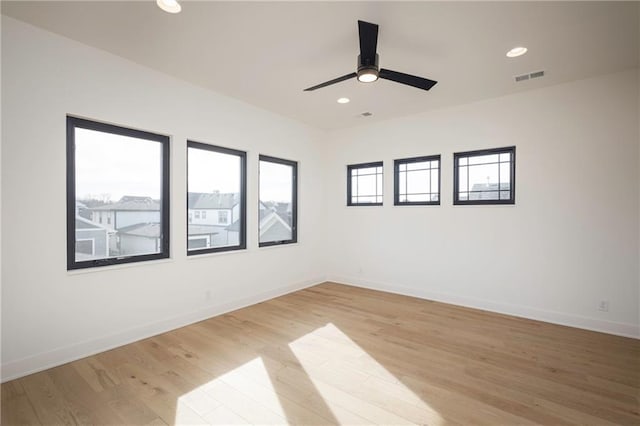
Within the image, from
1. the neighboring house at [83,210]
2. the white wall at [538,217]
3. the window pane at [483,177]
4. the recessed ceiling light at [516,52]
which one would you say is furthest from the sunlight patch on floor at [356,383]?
the recessed ceiling light at [516,52]

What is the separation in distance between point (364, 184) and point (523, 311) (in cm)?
305

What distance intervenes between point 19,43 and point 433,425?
424cm

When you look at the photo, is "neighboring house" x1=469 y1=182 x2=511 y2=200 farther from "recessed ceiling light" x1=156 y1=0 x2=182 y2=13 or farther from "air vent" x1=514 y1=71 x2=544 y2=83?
"recessed ceiling light" x1=156 y1=0 x2=182 y2=13

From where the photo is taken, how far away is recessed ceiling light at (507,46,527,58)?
2.90 meters

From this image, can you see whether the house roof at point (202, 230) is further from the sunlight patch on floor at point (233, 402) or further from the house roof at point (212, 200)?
the sunlight patch on floor at point (233, 402)

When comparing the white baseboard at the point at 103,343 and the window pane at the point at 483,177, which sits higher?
the window pane at the point at 483,177

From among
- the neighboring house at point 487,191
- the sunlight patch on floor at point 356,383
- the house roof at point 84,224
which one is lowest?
the sunlight patch on floor at point 356,383

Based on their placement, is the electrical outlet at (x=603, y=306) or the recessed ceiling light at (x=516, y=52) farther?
the electrical outlet at (x=603, y=306)

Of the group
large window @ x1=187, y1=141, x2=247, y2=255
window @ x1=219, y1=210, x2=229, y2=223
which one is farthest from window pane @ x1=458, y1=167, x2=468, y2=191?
window @ x1=219, y1=210, x2=229, y2=223

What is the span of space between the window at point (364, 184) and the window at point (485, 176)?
51.5 inches

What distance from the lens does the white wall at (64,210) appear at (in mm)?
2479

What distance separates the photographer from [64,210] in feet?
9.00

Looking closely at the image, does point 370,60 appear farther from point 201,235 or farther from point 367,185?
point 367,185

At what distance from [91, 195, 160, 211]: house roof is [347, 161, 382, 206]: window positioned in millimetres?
3339
